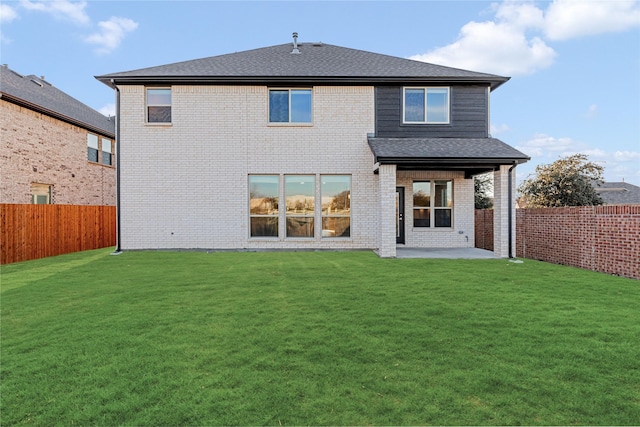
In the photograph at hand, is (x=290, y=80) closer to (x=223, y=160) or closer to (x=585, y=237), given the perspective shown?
(x=223, y=160)

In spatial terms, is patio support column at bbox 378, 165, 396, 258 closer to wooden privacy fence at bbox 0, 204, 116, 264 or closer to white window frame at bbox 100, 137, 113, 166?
wooden privacy fence at bbox 0, 204, 116, 264

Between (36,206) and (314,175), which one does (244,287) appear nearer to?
(314,175)

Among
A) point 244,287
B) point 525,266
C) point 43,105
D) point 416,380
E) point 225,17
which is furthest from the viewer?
point 43,105

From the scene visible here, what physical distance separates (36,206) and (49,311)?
926 cm

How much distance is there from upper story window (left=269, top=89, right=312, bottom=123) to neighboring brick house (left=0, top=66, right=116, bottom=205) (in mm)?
12012

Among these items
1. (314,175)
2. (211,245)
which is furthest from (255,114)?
(211,245)

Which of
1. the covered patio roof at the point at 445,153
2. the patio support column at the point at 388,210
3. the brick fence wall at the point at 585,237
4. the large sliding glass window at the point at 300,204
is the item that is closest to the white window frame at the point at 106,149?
the large sliding glass window at the point at 300,204

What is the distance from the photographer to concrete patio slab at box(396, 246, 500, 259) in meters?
11.3

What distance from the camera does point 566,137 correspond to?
2614 centimetres

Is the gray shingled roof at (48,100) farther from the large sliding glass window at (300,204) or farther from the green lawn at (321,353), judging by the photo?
the large sliding glass window at (300,204)

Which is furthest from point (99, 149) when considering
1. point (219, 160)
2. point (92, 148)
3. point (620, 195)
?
point (620, 195)

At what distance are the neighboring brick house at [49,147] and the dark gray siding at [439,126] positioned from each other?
1614 cm

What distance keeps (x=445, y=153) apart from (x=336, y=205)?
13.9 feet

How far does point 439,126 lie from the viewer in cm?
1296
